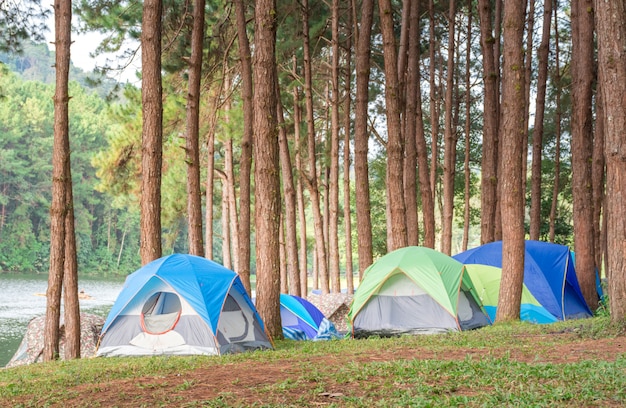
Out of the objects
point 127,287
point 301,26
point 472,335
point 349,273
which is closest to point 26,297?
point 349,273

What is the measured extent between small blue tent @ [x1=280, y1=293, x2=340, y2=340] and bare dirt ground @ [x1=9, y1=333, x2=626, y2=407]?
5.50 metres

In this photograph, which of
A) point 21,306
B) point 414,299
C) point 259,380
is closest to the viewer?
point 259,380

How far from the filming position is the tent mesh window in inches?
373

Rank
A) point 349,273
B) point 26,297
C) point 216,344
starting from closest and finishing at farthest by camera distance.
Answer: point 216,344
point 349,273
point 26,297

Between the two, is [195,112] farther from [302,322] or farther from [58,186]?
[302,322]

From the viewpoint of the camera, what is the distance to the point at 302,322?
13.5m

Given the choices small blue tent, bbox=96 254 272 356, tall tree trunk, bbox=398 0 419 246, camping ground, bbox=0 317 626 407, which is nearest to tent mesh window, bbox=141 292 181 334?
small blue tent, bbox=96 254 272 356

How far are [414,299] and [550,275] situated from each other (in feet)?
10.7

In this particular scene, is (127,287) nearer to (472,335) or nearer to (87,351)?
(87,351)

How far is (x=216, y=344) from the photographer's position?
362 inches

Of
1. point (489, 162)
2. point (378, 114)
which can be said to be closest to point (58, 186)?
point (489, 162)

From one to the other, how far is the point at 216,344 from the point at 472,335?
354 centimetres

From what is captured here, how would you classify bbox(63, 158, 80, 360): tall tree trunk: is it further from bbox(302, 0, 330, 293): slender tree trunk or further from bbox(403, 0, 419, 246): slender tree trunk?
bbox(302, 0, 330, 293): slender tree trunk

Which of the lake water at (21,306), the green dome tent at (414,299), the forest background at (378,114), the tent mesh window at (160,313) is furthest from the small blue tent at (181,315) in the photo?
the lake water at (21,306)
